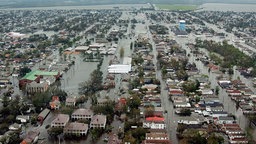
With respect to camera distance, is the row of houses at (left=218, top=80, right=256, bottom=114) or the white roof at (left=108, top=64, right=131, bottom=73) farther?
the white roof at (left=108, top=64, right=131, bottom=73)

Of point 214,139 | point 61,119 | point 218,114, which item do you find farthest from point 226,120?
point 61,119

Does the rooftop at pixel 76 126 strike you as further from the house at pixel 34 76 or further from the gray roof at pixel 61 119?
the house at pixel 34 76

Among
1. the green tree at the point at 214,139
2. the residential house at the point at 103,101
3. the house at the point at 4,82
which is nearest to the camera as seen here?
the green tree at the point at 214,139

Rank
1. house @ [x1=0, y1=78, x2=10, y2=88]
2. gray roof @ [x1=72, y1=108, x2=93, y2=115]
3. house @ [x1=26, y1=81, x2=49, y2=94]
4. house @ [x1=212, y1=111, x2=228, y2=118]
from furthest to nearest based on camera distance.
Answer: house @ [x1=0, y1=78, x2=10, y2=88] < house @ [x1=26, y1=81, x2=49, y2=94] < house @ [x1=212, y1=111, x2=228, y2=118] < gray roof @ [x1=72, y1=108, x2=93, y2=115]

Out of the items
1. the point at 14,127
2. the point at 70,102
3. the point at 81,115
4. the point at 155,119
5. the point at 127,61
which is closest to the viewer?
the point at 14,127

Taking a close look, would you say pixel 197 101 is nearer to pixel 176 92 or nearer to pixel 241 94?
pixel 176 92

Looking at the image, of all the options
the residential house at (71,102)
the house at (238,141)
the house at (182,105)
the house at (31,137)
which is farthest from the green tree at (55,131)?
the house at (238,141)

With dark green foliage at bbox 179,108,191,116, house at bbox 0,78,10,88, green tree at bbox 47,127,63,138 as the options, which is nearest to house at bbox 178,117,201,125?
dark green foliage at bbox 179,108,191,116

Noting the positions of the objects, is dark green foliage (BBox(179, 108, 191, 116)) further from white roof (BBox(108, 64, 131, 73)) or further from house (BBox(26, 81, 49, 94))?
house (BBox(26, 81, 49, 94))
